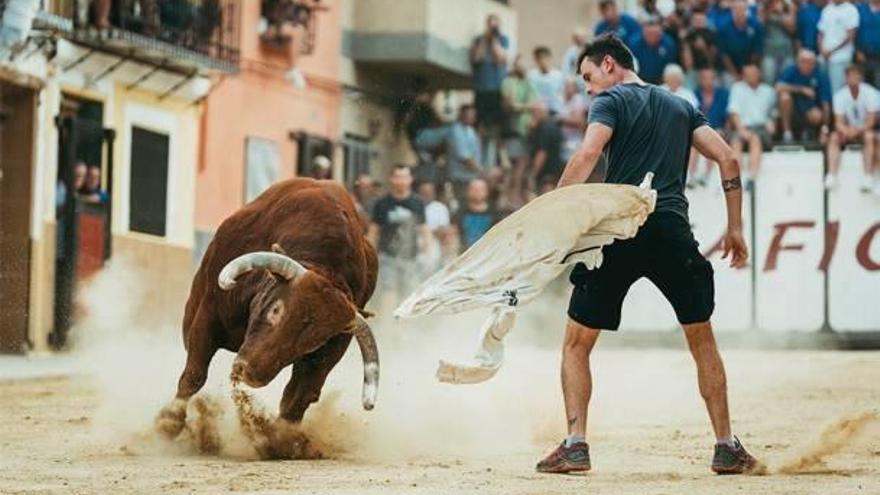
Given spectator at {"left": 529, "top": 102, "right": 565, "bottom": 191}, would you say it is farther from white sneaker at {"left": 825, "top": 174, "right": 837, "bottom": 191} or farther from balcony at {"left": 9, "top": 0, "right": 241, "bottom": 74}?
balcony at {"left": 9, "top": 0, "right": 241, "bottom": 74}

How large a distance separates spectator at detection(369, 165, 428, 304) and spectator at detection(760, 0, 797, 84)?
3.95 metres

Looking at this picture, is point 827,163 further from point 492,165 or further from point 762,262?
point 492,165

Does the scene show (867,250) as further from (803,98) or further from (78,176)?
(78,176)

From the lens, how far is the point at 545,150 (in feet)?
82.5

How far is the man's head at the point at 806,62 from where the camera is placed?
22.8 metres

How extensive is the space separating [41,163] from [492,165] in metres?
5.37

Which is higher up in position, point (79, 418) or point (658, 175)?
point (658, 175)

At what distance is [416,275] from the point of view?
24.1 metres

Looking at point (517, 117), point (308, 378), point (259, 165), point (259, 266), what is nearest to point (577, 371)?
point (259, 266)

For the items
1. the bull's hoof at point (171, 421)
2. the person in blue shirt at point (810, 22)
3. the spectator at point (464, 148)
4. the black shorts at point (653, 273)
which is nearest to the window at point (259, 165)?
the spectator at point (464, 148)

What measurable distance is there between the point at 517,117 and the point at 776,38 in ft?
12.6

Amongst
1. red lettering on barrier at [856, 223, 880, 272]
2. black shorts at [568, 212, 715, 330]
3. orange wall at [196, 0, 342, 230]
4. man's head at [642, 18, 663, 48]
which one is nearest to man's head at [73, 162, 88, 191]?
orange wall at [196, 0, 342, 230]

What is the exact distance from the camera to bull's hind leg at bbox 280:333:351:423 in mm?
11156

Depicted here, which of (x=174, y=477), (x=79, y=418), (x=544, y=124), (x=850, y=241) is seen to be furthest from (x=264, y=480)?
(x=544, y=124)
